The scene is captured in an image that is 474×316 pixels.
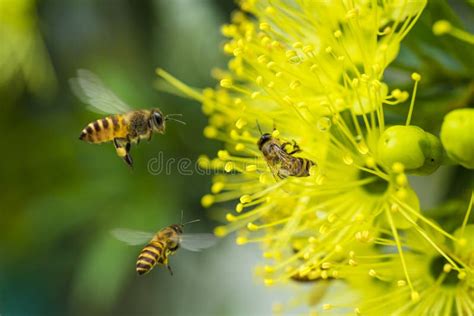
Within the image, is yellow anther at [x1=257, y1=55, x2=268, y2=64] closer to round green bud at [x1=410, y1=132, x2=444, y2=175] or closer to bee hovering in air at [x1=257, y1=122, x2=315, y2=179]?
bee hovering in air at [x1=257, y1=122, x2=315, y2=179]

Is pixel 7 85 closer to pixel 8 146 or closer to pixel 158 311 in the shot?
pixel 8 146

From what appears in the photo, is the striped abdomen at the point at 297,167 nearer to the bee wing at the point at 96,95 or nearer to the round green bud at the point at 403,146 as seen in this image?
the round green bud at the point at 403,146

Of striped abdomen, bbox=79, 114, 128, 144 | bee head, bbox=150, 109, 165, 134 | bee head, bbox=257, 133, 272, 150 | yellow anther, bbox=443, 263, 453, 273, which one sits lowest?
yellow anther, bbox=443, 263, 453, 273

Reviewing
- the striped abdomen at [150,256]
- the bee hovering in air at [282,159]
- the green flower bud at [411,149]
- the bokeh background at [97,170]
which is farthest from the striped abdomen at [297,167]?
the bokeh background at [97,170]

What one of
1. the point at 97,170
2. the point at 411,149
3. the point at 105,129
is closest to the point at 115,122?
the point at 105,129

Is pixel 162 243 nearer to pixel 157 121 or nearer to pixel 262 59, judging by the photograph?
pixel 157 121

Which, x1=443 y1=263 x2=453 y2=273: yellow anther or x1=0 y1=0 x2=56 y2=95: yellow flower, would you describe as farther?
x1=0 y1=0 x2=56 y2=95: yellow flower

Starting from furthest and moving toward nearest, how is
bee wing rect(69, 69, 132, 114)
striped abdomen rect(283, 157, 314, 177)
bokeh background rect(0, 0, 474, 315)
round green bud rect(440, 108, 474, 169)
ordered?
1. bokeh background rect(0, 0, 474, 315)
2. bee wing rect(69, 69, 132, 114)
3. striped abdomen rect(283, 157, 314, 177)
4. round green bud rect(440, 108, 474, 169)

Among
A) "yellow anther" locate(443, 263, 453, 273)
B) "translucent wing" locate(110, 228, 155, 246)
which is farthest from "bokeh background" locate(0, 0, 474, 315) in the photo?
"yellow anther" locate(443, 263, 453, 273)
